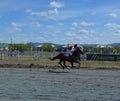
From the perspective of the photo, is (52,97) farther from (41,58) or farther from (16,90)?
(41,58)

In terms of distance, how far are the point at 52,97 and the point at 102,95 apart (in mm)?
2189

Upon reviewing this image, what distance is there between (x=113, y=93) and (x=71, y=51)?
61.2 ft

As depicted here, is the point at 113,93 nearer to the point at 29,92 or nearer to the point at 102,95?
the point at 102,95

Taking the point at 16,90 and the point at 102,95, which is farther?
the point at 16,90

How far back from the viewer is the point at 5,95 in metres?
16.3

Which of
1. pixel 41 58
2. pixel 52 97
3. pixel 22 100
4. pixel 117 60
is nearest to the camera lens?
pixel 22 100

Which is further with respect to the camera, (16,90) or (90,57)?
(90,57)

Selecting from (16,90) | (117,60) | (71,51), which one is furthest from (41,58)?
(16,90)

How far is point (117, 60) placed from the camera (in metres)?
52.6

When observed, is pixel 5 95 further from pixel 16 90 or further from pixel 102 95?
pixel 102 95

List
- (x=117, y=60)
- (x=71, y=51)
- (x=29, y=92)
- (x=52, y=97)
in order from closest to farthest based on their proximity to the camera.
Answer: (x=52, y=97) → (x=29, y=92) → (x=71, y=51) → (x=117, y=60)

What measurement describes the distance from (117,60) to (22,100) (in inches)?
1518

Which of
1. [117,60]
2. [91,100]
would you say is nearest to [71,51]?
[117,60]

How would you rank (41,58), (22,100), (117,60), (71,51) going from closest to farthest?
(22,100), (71,51), (117,60), (41,58)
